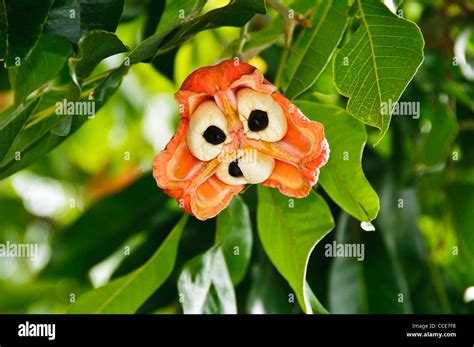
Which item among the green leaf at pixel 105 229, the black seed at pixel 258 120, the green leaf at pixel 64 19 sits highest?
the green leaf at pixel 105 229

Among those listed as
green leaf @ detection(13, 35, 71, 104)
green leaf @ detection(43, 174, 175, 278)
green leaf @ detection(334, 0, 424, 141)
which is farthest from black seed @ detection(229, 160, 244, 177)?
green leaf @ detection(43, 174, 175, 278)

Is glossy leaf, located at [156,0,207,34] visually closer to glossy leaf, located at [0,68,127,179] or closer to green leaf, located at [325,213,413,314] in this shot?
glossy leaf, located at [0,68,127,179]

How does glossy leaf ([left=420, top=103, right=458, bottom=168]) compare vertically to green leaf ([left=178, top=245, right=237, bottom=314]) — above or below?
above

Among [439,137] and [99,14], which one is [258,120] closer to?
[99,14]

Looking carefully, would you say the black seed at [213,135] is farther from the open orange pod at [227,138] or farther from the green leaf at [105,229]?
the green leaf at [105,229]

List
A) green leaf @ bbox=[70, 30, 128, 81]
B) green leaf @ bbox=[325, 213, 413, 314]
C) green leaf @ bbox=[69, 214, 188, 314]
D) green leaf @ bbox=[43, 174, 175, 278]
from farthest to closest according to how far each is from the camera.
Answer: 1. green leaf @ bbox=[43, 174, 175, 278]
2. green leaf @ bbox=[325, 213, 413, 314]
3. green leaf @ bbox=[69, 214, 188, 314]
4. green leaf @ bbox=[70, 30, 128, 81]

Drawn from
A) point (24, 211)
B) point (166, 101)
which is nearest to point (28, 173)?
point (24, 211)

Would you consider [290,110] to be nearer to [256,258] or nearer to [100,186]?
[256,258]

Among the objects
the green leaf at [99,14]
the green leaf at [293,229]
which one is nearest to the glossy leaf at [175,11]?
the green leaf at [99,14]
